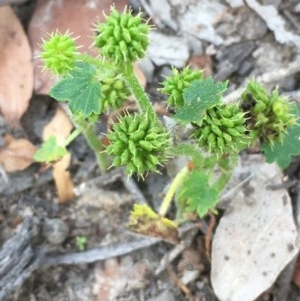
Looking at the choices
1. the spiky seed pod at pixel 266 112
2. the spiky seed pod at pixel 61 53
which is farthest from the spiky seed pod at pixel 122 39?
the spiky seed pod at pixel 266 112

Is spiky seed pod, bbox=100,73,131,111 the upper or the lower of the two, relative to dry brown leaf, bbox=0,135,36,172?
upper

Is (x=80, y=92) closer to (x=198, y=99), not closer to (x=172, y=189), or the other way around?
(x=198, y=99)

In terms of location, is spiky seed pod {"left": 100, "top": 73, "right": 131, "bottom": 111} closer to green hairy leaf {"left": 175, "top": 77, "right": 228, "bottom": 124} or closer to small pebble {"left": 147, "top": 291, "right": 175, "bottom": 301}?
green hairy leaf {"left": 175, "top": 77, "right": 228, "bottom": 124}

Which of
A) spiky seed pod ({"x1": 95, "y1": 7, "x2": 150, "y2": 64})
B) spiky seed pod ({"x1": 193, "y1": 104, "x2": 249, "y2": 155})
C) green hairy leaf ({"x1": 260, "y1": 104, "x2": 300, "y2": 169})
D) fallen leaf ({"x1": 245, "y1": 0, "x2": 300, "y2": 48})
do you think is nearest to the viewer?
spiky seed pod ({"x1": 95, "y1": 7, "x2": 150, "y2": 64})

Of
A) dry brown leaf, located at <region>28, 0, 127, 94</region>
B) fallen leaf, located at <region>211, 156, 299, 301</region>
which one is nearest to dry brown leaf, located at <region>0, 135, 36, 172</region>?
dry brown leaf, located at <region>28, 0, 127, 94</region>

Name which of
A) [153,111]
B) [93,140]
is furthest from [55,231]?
[153,111]
